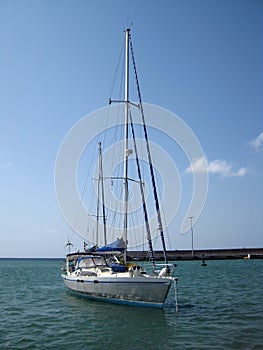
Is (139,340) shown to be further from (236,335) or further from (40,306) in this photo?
(40,306)

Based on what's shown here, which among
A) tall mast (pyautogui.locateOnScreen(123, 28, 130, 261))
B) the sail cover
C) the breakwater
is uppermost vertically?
tall mast (pyautogui.locateOnScreen(123, 28, 130, 261))

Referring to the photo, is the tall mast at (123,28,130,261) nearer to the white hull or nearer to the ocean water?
the white hull

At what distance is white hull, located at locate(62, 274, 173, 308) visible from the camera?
21016 mm

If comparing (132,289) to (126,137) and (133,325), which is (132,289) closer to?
(133,325)

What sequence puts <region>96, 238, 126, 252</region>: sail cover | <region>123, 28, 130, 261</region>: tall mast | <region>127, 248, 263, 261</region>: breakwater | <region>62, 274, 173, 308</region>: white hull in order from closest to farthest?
<region>62, 274, 173, 308</region>: white hull < <region>123, 28, 130, 261</region>: tall mast < <region>96, 238, 126, 252</region>: sail cover < <region>127, 248, 263, 261</region>: breakwater

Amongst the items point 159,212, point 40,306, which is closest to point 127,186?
point 159,212

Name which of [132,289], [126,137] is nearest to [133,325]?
[132,289]

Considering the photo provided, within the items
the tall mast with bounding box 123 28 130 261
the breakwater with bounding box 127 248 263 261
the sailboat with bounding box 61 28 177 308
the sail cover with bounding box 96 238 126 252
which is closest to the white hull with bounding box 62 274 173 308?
the sailboat with bounding box 61 28 177 308

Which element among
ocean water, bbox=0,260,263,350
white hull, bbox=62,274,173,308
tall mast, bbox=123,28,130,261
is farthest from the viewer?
tall mast, bbox=123,28,130,261

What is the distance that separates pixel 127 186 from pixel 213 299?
1051cm

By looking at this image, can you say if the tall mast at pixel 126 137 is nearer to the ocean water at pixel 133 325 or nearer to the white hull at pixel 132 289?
the white hull at pixel 132 289

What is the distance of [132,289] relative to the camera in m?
21.8

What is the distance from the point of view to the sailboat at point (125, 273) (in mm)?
21266

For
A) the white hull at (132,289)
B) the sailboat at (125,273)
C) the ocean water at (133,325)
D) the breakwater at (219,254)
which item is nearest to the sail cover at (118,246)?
the sailboat at (125,273)
